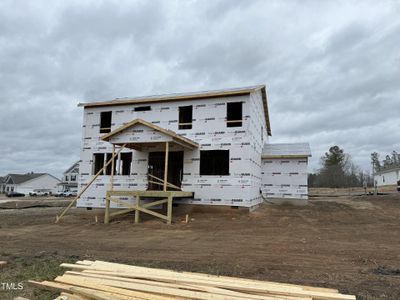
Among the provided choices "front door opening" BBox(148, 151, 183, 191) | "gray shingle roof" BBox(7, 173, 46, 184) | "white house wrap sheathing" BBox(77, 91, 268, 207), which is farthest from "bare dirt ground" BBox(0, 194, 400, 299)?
"gray shingle roof" BBox(7, 173, 46, 184)

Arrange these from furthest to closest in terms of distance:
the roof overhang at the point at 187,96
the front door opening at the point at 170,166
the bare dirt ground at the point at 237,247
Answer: the front door opening at the point at 170,166 < the roof overhang at the point at 187,96 < the bare dirt ground at the point at 237,247

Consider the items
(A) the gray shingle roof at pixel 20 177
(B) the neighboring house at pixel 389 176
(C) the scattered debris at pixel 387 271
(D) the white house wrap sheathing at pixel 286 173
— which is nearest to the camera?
(C) the scattered debris at pixel 387 271

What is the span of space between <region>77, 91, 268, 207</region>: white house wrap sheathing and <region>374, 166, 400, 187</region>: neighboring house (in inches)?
1439

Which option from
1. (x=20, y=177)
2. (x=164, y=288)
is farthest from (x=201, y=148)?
(x=20, y=177)

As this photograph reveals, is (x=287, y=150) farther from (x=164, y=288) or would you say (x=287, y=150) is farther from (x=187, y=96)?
(x=164, y=288)

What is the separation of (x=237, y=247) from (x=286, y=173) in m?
13.6

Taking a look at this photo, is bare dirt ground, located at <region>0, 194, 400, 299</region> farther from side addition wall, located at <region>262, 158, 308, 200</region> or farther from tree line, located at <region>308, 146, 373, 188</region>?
tree line, located at <region>308, 146, 373, 188</region>

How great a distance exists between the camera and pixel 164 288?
15.9ft

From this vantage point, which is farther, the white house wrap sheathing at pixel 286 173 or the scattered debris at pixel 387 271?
the white house wrap sheathing at pixel 286 173

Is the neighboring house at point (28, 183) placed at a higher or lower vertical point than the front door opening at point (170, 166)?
lower

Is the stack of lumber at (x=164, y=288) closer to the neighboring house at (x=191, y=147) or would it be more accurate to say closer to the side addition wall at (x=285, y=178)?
the neighboring house at (x=191, y=147)

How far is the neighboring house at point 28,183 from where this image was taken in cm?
7619

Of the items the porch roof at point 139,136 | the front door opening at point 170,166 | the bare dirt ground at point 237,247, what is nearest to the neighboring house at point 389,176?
the bare dirt ground at point 237,247

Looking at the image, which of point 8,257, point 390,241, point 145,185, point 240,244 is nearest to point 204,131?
point 145,185
